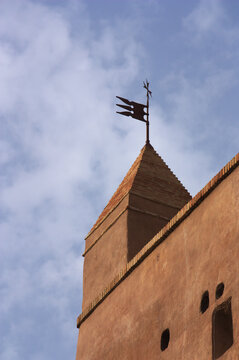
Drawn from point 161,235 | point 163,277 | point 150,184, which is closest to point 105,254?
point 150,184

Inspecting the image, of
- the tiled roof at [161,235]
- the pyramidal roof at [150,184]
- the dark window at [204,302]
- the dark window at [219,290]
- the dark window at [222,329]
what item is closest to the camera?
the dark window at [222,329]

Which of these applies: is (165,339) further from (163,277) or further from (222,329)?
(222,329)

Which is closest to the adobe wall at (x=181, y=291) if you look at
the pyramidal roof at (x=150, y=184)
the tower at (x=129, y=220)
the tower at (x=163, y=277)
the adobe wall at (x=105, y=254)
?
the tower at (x=163, y=277)

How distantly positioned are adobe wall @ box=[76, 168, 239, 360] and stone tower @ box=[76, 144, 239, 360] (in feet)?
0.04

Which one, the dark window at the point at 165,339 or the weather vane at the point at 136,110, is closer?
the dark window at the point at 165,339

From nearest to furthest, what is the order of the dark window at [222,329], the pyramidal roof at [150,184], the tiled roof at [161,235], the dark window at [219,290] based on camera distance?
the dark window at [222,329] → the dark window at [219,290] → the tiled roof at [161,235] → the pyramidal roof at [150,184]

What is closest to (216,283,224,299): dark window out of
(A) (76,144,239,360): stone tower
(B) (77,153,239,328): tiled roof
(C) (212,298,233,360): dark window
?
(A) (76,144,239,360): stone tower

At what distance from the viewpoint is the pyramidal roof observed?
13.2m

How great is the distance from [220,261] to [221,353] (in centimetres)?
111

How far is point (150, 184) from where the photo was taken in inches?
532

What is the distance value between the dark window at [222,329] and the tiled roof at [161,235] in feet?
5.46

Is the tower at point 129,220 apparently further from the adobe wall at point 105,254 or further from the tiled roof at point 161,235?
the tiled roof at point 161,235

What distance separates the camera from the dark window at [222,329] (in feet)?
27.5

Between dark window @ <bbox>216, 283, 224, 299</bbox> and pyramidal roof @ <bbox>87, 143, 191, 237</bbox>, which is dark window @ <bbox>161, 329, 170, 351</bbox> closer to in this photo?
dark window @ <bbox>216, 283, 224, 299</bbox>
